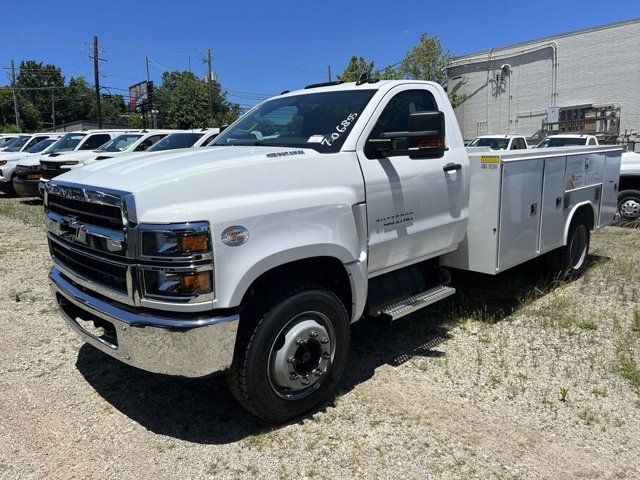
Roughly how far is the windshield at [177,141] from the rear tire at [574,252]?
8.89 metres

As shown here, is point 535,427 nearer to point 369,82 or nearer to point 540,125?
point 369,82

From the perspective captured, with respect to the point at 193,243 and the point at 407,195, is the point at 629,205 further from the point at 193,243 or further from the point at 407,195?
the point at 193,243

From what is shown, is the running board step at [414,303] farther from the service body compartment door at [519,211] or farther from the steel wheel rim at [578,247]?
the steel wheel rim at [578,247]

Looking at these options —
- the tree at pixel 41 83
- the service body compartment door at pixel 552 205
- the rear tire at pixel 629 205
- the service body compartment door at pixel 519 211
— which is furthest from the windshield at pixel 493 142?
the tree at pixel 41 83

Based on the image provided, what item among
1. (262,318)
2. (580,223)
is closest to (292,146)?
(262,318)

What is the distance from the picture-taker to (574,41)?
29109 mm

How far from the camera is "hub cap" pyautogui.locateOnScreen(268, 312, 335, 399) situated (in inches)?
128

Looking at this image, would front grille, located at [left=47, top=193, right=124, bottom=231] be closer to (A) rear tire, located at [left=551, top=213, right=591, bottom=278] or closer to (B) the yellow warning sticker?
(B) the yellow warning sticker

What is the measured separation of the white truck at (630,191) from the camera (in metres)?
10.6

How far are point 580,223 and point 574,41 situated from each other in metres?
27.0

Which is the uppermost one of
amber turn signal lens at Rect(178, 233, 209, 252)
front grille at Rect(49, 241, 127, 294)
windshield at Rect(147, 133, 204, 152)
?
windshield at Rect(147, 133, 204, 152)

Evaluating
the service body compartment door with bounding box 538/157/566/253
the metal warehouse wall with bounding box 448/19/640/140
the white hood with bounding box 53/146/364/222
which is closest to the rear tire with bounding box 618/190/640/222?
the service body compartment door with bounding box 538/157/566/253

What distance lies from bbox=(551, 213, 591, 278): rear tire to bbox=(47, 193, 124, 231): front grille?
5.19 m

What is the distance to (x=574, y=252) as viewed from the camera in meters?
6.71
